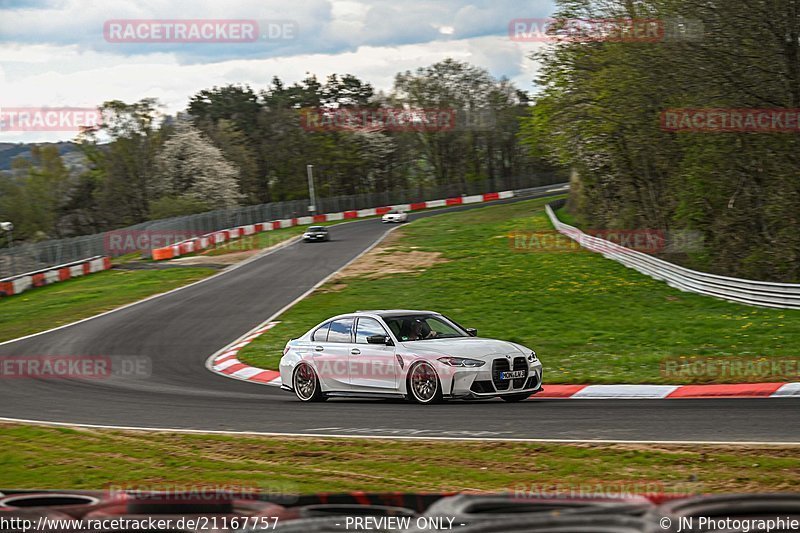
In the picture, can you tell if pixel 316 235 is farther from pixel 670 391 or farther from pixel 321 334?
pixel 670 391

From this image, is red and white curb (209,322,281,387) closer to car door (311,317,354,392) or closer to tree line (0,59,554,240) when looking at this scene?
car door (311,317,354,392)

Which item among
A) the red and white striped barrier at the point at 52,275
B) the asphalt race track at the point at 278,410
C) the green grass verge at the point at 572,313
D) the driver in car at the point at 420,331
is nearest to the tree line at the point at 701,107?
the green grass verge at the point at 572,313

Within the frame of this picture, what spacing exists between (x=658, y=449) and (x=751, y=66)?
2320 centimetres

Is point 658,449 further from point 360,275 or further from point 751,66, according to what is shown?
point 360,275

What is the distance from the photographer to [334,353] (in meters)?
13.8

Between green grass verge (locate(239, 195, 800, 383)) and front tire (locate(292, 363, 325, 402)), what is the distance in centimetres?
405

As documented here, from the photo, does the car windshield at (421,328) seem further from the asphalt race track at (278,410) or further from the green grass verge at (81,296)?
the green grass verge at (81,296)

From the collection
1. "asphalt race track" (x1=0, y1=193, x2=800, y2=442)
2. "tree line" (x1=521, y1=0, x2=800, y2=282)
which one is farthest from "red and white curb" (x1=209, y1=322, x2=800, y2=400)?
"tree line" (x1=521, y1=0, x2=800, y2=282)

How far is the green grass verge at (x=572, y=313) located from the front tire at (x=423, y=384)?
11.0ft

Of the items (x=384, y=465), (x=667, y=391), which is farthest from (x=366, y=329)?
(x=384, y=465)

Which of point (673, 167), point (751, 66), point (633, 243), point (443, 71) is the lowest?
point (633, 243)

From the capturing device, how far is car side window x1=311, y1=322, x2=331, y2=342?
559 inches

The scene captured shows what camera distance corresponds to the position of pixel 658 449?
27.9ft

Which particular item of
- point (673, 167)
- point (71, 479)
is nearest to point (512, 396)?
point (71, 479)
